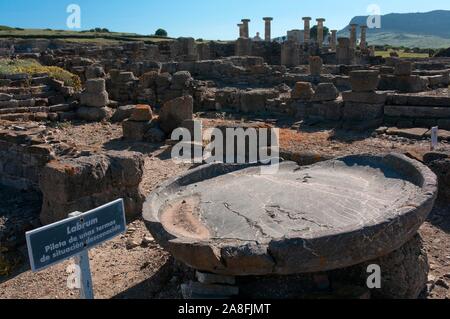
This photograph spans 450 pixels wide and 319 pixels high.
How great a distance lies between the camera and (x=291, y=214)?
14.9 feet

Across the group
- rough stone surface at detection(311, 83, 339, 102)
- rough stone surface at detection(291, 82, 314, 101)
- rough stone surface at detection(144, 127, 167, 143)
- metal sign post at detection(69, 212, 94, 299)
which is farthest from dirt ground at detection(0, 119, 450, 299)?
rough stone surface at detection(291, 82, 314, 101)

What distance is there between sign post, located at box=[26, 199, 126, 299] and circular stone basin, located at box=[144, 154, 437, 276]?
57cm

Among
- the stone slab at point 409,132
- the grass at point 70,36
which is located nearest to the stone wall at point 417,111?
the stone slab at point 409,132

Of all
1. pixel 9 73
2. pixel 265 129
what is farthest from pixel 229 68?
pixel 265 129

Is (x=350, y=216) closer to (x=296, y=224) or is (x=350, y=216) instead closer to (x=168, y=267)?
(x=296, y=224)

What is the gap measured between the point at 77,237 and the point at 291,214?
1999 mm

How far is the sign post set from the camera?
10.6 feet

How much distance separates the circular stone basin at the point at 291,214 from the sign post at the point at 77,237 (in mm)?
571

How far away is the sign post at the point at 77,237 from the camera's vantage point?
3227 millimetres

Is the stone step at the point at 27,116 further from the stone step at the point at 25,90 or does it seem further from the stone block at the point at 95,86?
the stone block at the point at 95,86

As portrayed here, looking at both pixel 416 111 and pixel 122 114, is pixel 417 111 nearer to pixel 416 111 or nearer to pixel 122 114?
pixel 416 111

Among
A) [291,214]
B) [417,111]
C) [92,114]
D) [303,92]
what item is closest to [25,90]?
[92,114]

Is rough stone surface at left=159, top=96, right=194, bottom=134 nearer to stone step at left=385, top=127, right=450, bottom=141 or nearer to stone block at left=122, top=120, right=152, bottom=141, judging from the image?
stone block at left=122, top=120, right=152, bottom=141

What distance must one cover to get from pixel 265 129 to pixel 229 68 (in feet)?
40.0
